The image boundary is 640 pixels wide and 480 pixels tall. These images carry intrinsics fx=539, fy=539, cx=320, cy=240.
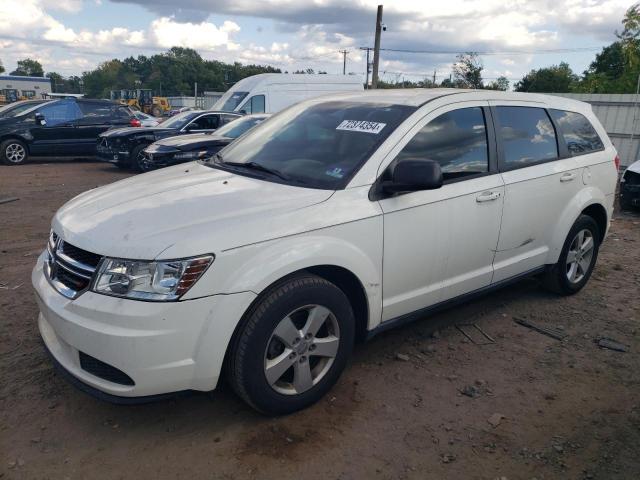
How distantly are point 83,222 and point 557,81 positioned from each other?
4792 cm

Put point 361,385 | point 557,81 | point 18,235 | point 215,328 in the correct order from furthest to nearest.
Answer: point 557,81, point 18,235, point 361,385, point 215,328

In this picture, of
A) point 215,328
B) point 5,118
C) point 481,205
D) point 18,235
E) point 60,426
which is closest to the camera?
point 215,328

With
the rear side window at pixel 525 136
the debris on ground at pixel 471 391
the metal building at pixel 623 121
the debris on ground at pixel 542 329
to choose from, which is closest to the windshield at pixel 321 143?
the rear side window at pixel 525 136

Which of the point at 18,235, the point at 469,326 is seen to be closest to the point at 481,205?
the point at 469,326

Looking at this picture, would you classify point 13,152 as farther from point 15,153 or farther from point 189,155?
point 189,155

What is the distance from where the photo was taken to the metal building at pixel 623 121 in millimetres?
12234

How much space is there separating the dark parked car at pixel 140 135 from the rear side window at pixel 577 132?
Result: 31.0ft

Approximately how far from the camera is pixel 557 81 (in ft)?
145

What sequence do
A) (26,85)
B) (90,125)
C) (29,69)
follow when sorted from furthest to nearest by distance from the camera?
(29,69) < (26,85) < (90,125)

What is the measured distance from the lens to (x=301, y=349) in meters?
2.94

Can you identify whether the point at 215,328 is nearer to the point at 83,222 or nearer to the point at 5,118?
the point at 83,222

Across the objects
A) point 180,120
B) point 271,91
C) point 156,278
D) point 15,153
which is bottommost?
point 15,153

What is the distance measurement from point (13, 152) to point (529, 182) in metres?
13.3

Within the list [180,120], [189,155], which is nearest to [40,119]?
[180,120]
